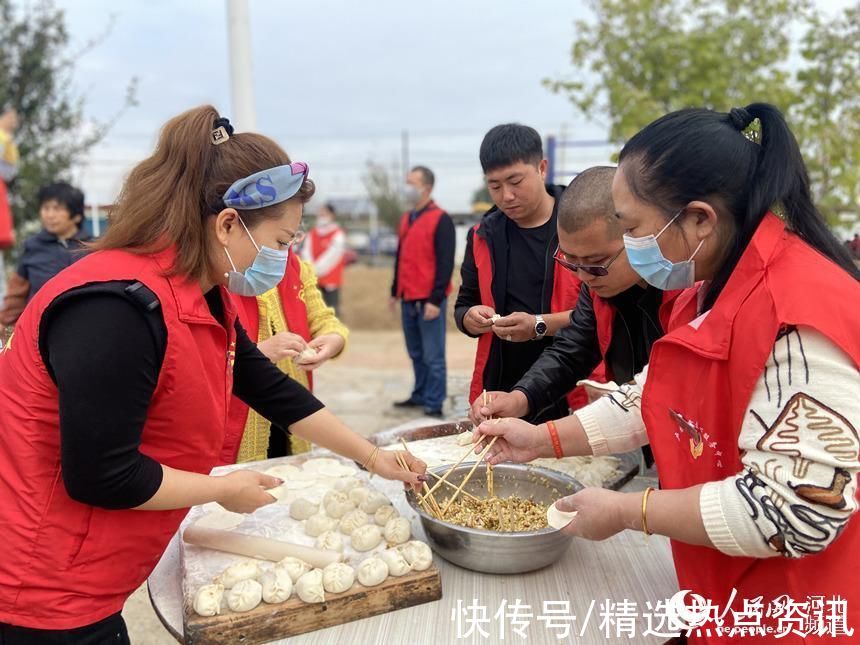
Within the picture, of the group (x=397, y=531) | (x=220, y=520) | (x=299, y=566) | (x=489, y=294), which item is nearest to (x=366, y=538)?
(x=397, y=531)

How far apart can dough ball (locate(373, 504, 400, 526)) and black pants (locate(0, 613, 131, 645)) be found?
2.16 feet

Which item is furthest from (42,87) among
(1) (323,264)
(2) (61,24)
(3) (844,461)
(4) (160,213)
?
(3) (844,461)

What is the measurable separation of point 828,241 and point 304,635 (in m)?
1.30

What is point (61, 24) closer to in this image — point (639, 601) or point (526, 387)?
point (526, 387)

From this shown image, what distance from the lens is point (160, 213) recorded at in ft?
4.32

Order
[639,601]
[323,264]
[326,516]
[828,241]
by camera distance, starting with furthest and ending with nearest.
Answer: [323,264] < [326,516] < [639,601] < [828,241]

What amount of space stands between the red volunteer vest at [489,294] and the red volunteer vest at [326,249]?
19.3 feet

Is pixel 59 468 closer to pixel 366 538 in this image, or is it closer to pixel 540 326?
pixel 366 538

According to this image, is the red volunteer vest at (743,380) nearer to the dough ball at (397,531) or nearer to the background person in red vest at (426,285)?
the dough ball at (397,531)

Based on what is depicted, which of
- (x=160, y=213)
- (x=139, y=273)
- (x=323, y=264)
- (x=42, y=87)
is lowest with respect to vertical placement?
(x=323, y=264)

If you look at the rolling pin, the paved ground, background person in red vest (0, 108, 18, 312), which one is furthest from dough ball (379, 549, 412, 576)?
background person in red vest (0, 108, 18, 312)

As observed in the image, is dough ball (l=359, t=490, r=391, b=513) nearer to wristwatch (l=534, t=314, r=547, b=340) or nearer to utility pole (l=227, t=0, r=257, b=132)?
wristwatch (l=534, t=314, r=547, b=340)

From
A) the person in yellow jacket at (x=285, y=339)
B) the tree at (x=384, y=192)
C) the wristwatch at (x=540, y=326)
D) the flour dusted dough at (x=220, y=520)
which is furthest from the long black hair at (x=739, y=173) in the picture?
the tree at (x=384, y=192)

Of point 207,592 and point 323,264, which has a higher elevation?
point 207,592
